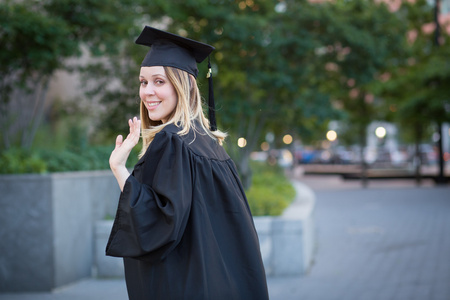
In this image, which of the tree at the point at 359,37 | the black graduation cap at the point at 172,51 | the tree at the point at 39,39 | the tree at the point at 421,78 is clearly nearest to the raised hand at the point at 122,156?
the black graduation cap at the point at 172,51

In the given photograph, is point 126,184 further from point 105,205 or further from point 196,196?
point 105,205

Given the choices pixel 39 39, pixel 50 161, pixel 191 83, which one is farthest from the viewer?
pixel 39 39

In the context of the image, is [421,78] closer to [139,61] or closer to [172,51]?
[139,61]

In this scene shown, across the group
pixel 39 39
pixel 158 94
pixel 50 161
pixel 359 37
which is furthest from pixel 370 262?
pixel 158 94

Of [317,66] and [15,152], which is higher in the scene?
[317,66]

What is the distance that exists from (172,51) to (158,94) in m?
0.28

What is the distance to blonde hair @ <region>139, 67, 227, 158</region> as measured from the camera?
8.61 feet

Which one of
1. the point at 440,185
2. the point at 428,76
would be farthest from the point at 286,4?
the point at 440,185

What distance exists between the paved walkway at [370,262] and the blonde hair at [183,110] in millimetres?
3608

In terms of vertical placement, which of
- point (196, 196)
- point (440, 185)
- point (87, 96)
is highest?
point (87, 96)

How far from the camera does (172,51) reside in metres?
2.79

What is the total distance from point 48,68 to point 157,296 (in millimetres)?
6896

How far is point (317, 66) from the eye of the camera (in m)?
12.5

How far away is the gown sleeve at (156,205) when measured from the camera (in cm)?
233
